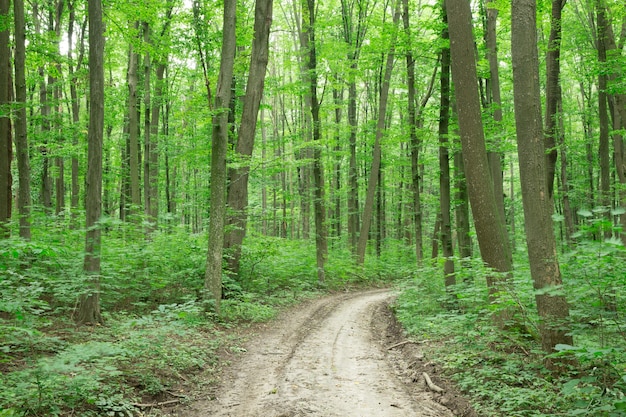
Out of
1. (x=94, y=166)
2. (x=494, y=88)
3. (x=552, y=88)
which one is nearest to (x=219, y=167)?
(x=94, y=166)

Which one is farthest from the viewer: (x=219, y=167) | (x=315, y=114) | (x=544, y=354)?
(x=315, y=114)

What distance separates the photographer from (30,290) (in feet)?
16.0

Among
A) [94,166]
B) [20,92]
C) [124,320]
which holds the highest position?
[20,92]

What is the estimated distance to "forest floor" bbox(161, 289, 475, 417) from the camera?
4.88m

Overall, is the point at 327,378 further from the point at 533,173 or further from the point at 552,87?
the point at 552,87

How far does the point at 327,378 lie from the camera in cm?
593

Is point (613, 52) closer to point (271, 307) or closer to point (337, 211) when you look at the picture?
point (271, 307)

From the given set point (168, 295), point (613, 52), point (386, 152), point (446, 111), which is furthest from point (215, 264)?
point (386, 152)

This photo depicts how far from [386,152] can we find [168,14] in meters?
14.4

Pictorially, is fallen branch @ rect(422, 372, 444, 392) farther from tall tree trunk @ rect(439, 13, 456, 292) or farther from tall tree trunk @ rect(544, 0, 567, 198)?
tall tree trunk @ rect(544, 0, 567, 198)

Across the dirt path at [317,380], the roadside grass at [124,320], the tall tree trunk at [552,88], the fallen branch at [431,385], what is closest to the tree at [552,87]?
the tall tree trunk at [552,88]

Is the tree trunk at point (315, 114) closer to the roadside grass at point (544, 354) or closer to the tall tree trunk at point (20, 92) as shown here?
the roadside grass at point (544, 354)

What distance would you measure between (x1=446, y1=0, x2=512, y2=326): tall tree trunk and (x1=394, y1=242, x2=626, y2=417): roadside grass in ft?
1.32

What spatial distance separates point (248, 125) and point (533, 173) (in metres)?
8.93
